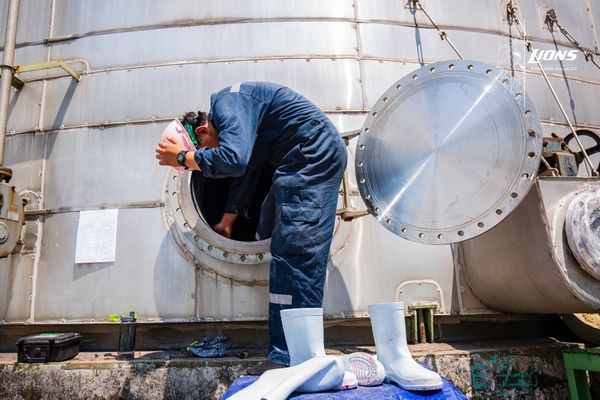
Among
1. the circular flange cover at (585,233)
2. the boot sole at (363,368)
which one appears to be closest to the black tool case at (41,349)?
the boot sole at (363,368)

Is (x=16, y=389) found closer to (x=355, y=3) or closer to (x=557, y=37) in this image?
(x=355, y=3)

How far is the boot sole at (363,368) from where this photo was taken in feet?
5.56

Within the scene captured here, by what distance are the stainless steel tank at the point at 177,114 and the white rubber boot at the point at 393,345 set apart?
117 cm

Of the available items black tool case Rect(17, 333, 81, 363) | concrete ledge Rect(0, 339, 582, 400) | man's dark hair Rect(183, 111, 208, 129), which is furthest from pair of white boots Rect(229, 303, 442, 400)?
→ black tool case Rect(17, 333, 81, 363)

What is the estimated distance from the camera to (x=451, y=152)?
7.72ft

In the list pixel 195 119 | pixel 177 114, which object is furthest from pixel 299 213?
pixel 177 114

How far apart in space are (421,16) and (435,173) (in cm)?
185

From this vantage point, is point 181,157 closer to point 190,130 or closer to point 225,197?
point 190,130

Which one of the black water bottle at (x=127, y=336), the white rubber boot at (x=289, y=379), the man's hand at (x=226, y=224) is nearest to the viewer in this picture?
the white rubber boot at (x=289, y=379)

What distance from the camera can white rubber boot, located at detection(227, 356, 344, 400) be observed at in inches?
56.3

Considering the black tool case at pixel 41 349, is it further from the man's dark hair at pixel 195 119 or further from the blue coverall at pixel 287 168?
the man's dark hair at pixel 195 119

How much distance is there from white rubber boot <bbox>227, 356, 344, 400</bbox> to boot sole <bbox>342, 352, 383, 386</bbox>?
132 mm

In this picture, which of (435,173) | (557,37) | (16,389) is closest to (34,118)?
(16,389)

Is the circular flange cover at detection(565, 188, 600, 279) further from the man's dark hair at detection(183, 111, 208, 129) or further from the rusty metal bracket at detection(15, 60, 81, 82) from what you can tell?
the rusty metal bracket at detection(15, 60, 81, 82)
